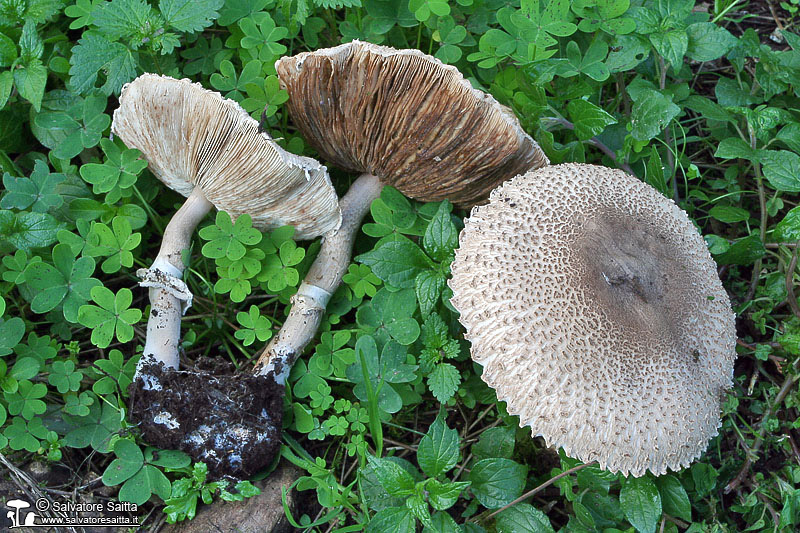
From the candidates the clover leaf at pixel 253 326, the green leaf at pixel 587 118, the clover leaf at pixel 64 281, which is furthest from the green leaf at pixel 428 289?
the clover leaf at pixel 64 281

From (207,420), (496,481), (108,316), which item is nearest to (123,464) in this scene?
(207,420)

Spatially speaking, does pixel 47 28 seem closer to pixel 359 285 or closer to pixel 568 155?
pixel 359 285

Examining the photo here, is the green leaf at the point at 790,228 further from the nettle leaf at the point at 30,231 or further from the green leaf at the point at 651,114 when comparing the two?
the nettle leaf at the point at 30,231

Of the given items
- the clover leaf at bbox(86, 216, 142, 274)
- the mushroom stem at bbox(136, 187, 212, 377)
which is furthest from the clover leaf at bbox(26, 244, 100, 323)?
the mushroom stem at bbox(136, 187, 212, 377)

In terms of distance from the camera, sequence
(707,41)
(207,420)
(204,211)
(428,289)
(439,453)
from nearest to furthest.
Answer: (439,453) → (207,420) → (428,289) → (204,211) → (707,41)

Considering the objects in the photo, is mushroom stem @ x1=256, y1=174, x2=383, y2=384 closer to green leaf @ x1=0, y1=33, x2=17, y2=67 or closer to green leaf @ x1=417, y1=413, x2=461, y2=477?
green leaf @ x1=417, y1=413, x2=461, y2=477

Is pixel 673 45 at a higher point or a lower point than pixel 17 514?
higher

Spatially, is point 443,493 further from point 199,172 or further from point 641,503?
point 199,172

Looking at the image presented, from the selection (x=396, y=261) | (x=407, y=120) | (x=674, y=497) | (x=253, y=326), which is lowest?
(x=674, y=497)
